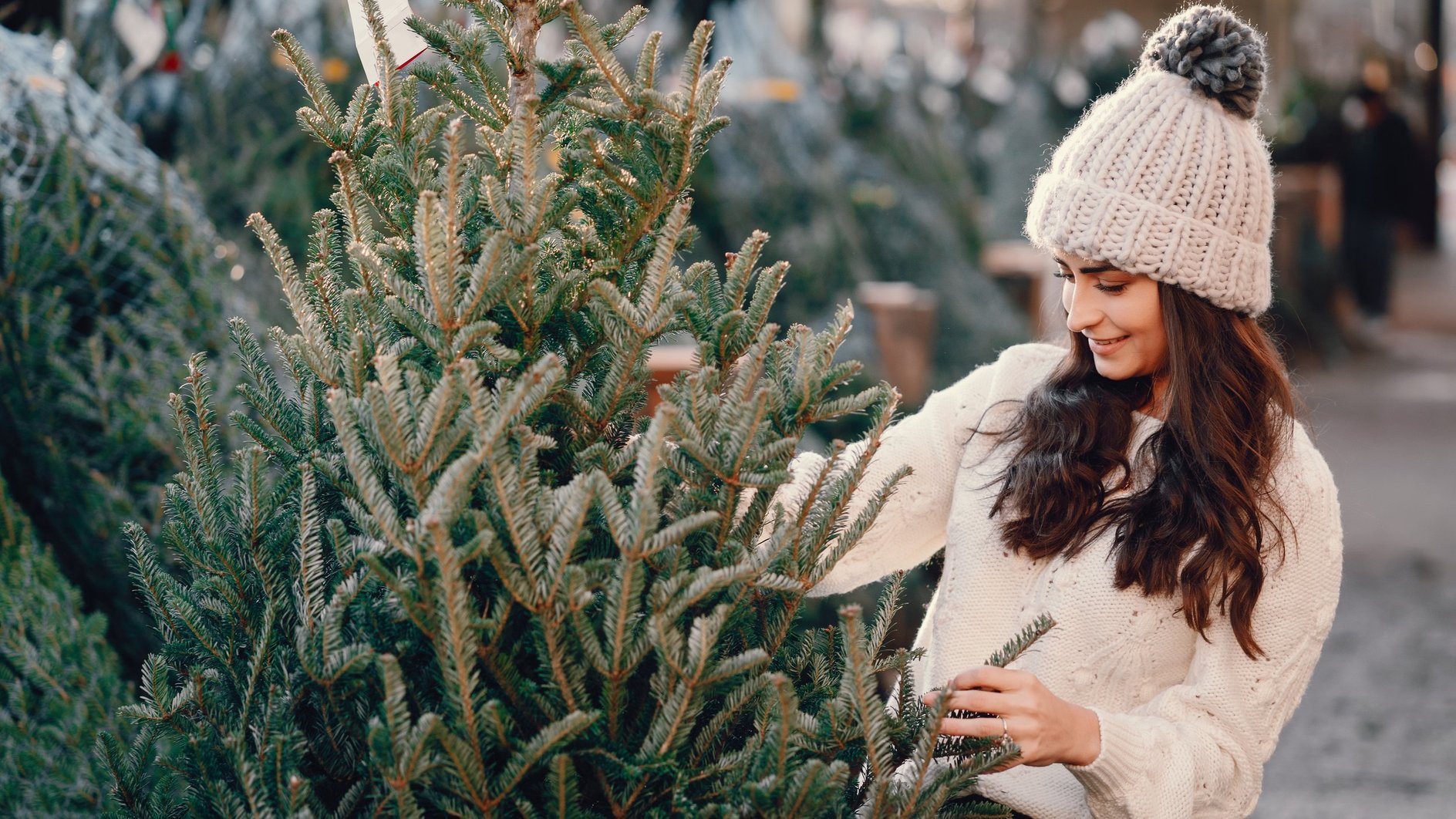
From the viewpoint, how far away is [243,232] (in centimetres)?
421

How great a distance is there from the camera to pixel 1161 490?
72.3 inches

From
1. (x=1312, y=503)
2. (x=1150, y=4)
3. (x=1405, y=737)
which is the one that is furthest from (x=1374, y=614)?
(x=1150, y=4)

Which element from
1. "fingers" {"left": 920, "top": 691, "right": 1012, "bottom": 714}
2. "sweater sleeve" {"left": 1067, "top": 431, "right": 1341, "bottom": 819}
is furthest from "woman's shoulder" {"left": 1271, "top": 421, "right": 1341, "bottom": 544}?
"fingers" {"left": 920, "top": 691, "right": 1012, "bottom": 714}

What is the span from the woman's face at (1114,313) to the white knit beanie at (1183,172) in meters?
0.05

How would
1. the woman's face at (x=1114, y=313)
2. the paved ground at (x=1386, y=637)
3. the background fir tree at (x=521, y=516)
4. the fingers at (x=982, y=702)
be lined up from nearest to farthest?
the background fir tree at (x=521, y=516) → the fingers at (x=982, y=702) → the woman's face at (x=1114, y=313) → the paved ground at (x=1386, y=637)

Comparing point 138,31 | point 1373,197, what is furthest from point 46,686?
point 1373,197

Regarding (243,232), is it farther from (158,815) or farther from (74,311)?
(158,815)

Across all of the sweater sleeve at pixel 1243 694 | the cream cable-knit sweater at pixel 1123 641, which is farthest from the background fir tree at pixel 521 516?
the sweater sleeve at pixel 1243 694

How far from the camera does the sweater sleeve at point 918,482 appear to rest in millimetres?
2008

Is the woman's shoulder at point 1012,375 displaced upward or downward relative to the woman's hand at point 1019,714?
upward

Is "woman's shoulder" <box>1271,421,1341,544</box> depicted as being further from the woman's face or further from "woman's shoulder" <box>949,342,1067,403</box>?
"woman's shoulder" <box>949,342,1067,403</box>

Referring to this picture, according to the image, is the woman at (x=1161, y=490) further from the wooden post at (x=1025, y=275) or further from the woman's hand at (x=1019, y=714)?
the wooden post at (x=1025, y=275)

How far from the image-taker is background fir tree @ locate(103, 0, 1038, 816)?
1.24m

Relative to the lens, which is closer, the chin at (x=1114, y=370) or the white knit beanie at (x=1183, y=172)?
the white knit beanie at (x=1183, y=172)
